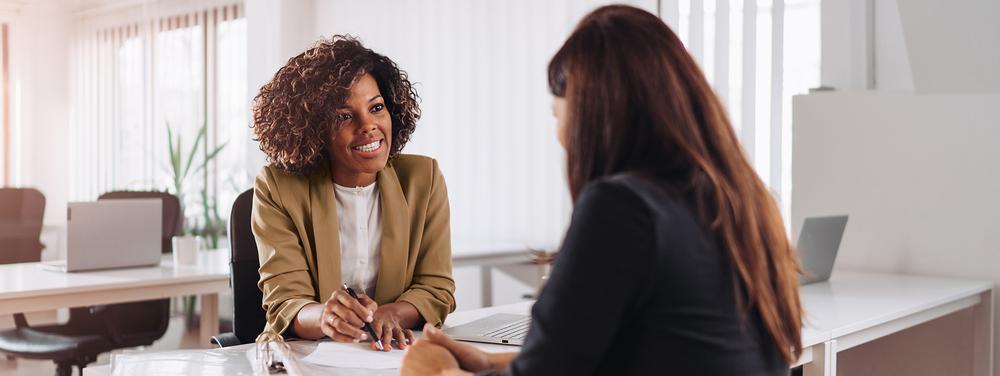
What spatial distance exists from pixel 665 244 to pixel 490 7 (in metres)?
3.85

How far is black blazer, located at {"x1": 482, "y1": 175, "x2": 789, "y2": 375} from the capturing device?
859 millimetres

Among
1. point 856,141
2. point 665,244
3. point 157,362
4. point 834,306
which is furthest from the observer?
point 856,141

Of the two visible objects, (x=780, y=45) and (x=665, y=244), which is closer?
(x=665, y=244)

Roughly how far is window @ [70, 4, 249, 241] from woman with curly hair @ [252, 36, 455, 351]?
3.85 metres

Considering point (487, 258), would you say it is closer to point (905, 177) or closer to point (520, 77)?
point (520, 77)

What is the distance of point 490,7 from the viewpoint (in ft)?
15.0

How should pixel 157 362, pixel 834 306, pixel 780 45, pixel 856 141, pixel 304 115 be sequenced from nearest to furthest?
pixel 157 362
pixel 304 115
pixel 834 306
pixel 856 141
pixel 780 45

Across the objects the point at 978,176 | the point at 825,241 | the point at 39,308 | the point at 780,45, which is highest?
the point at 780,45

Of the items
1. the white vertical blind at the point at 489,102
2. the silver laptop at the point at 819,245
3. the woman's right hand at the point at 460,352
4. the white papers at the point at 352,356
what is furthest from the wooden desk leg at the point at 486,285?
the woman's right hand at the point at 460,352

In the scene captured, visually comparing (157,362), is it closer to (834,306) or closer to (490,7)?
(834,306)

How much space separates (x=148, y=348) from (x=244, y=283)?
3.46 meters

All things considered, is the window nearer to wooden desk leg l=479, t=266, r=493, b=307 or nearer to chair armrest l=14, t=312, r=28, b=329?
wooden desk leg l=479, t=266, r=493, b=307

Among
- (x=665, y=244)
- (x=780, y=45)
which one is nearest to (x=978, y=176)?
(x=780, y=45)

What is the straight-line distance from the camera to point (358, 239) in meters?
1.88
